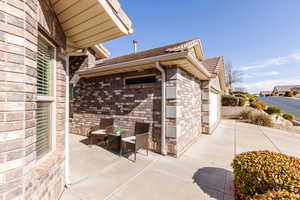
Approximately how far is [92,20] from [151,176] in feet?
12.1

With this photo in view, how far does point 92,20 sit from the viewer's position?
2.26 metres

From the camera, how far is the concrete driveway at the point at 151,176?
2.69 metres

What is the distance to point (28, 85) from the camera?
4.85ft

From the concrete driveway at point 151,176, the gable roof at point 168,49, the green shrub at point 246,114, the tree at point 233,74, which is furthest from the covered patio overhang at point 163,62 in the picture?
the tree at point 233,74

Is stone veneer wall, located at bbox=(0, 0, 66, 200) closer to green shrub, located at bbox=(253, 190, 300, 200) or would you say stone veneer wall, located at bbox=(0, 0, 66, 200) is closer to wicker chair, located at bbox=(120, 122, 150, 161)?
wicker chair, located at bbox=(120, 122, 150, 161)

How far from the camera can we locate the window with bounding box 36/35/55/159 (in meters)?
2.06

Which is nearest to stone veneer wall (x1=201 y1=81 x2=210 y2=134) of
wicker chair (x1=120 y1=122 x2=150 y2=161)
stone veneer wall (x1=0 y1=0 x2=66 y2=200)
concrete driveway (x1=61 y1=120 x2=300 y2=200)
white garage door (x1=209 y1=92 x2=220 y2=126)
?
white garage door (x1=209 y1=92 x2=220 y2=126)

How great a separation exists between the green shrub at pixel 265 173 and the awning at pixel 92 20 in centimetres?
338

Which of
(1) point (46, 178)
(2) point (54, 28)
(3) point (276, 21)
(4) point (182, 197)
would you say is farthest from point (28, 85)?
(3) point (276, 21)

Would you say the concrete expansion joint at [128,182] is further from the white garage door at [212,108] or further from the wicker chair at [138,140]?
the white garage door at [212,108]

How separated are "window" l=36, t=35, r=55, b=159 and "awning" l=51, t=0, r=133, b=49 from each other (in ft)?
1.82

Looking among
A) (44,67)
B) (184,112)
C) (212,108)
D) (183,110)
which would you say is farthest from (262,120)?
(44,67)

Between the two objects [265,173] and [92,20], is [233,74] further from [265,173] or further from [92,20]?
[92,20]

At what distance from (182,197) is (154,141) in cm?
225
